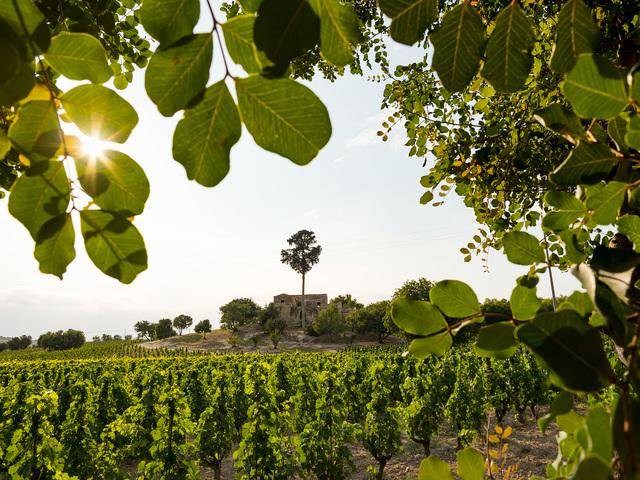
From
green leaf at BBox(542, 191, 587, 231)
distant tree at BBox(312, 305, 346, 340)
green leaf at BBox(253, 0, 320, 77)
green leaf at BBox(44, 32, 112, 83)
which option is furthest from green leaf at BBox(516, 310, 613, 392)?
distant tree at BBox(312, 305, 346, 340)

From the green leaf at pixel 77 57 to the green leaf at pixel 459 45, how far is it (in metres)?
0.42

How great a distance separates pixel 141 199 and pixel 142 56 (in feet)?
6.47

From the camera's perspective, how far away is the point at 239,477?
20.1 feet

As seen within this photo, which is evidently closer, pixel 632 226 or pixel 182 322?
pixel 632 226

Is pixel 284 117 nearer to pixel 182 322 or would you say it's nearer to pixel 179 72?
pixel 179 72

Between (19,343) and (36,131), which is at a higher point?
(36,131)

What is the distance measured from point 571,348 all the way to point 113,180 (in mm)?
549

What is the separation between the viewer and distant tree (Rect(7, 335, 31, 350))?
60812mm

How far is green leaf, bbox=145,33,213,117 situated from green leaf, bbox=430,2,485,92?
0.27 m

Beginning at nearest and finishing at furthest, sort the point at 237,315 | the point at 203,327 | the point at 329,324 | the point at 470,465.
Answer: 1. the point at 470,465
2. the point at 329,324
3. the point at 237,315
4. the point at 203,327

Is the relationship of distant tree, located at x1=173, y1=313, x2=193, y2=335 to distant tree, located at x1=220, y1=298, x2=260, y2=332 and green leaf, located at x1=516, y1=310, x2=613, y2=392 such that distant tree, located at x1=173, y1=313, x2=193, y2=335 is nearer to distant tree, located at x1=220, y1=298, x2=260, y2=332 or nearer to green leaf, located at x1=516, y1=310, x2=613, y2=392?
distant tree, located at x1=220, y1=298, x2=260, y2=332

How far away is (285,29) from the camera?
0.37 metres

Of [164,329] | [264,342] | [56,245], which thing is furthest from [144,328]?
[56,245]

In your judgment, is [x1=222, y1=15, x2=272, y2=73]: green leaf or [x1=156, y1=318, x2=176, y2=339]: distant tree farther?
[x1=156, y1=318, x2=176, y2=339]: distant tree
